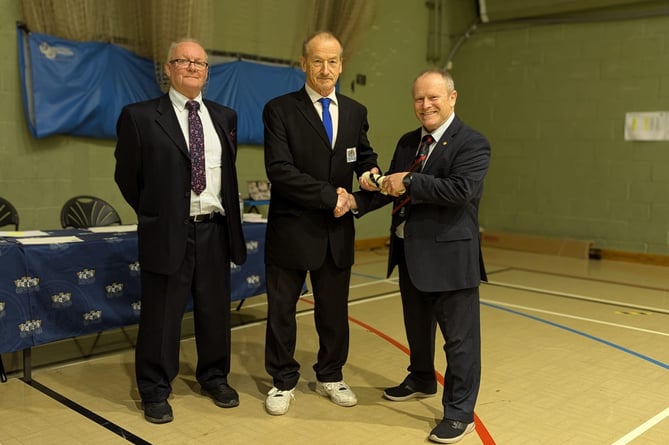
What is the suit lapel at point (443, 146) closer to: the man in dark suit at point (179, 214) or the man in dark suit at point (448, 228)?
the man in dark suit at point (448, 228)

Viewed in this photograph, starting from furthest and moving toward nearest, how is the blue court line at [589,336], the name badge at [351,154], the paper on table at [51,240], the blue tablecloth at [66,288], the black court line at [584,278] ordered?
the black court line at [584,278] → the blue court line at [589,336] → the paper on table at [51,240] → the blue tablecloth at [66,288] → the name badge at [351,154]

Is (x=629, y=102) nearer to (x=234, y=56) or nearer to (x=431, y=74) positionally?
(x=234, y=56)

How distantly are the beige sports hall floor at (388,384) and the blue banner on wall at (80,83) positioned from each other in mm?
2197

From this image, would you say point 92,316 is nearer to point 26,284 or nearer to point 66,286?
point 66,286

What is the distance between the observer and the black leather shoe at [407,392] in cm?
323

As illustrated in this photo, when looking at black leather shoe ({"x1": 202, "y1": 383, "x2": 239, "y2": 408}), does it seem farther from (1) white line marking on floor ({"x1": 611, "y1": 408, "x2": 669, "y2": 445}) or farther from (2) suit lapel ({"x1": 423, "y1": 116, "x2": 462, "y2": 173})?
(1) white line marking on floor ({"x1": 611, "y1": 408, "x2": 669, "y2": 445})

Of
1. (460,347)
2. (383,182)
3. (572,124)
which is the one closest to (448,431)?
Answer: (460,347)

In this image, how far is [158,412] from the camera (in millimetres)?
2965

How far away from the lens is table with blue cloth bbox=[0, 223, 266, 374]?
3.33 meters

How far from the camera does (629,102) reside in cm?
763

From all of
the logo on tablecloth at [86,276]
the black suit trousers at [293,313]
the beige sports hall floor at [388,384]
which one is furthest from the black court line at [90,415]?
the black suit trousers at [293,313]

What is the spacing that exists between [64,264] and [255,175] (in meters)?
3.80

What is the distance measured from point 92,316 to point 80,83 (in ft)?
9.06

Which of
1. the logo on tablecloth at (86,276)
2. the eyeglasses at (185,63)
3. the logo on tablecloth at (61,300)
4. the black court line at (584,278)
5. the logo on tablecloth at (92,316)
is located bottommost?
the black court line at (584,278)
